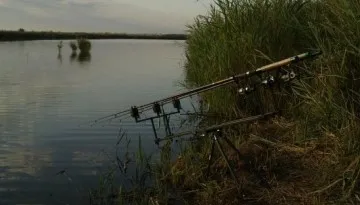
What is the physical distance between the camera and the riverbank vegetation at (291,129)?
5543mm

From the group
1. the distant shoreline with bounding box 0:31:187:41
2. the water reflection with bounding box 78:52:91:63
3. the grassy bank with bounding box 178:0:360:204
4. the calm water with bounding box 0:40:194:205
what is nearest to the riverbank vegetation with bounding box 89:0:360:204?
the grassy bank with bounding box 178:0:360:204

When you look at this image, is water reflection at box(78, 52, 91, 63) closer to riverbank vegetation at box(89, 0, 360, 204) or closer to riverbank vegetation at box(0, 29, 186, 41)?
riverbank vegetation at box(0, 29, 186, 41)

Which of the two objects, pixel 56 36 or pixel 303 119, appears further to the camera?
pixel 56 36

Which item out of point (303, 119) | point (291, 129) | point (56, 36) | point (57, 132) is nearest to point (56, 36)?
point (56, 36)

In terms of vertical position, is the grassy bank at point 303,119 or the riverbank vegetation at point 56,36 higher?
the grassy bank at point 303,119

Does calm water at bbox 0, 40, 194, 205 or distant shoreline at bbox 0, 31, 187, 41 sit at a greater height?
calm water at bbox 0, 40, 194, 205

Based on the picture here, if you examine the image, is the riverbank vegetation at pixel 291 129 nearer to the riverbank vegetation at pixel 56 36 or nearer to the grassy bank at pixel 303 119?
the grassy bank at pixel 303 119

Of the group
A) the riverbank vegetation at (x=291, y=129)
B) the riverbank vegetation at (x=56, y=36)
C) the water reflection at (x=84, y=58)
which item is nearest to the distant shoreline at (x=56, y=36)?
the riverbank vegetation at (x=56, y=36)

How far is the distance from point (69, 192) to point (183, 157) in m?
1.70

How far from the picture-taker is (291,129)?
24.1 ft

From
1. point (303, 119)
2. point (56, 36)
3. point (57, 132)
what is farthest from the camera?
point (56, 36)

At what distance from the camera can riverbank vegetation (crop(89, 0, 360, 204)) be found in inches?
218

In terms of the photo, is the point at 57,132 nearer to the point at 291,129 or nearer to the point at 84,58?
the point at 291,129

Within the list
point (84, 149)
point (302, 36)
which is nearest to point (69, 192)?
point (84, 149)
